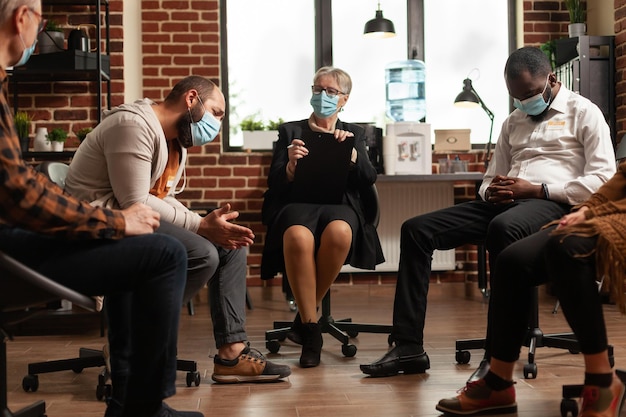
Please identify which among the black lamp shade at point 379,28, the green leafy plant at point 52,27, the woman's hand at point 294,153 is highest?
the black lamp shade at point 379,28

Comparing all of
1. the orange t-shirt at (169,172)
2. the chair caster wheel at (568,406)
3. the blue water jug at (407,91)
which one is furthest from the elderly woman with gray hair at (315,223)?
the blue water jug at (407,91)

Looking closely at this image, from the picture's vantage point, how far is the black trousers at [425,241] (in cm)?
289

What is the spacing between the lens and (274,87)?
5.34 m

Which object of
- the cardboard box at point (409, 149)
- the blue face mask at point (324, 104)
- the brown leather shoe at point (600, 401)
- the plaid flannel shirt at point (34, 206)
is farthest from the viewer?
the cardboard box at point (409, 149)

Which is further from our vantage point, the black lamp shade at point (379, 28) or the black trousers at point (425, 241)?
the black lamp shade at point (379, 28)

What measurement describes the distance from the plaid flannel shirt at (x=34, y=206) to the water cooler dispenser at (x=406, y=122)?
121 inches

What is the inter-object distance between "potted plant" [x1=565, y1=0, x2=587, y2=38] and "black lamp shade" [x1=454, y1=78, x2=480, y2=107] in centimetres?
69

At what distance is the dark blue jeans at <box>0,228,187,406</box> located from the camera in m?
1.77

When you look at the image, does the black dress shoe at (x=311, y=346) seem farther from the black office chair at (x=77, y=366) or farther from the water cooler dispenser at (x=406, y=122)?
the water cooler dispenser at (x=406, y=122)

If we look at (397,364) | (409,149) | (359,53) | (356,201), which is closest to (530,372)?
(397,364)

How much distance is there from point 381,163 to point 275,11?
1.31 m

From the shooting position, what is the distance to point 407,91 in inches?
205

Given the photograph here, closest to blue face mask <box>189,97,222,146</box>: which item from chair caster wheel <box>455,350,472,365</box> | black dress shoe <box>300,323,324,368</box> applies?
black dress shoe <box>300,323,324,368</box>

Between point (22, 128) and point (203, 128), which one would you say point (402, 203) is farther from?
point (203, 128)
